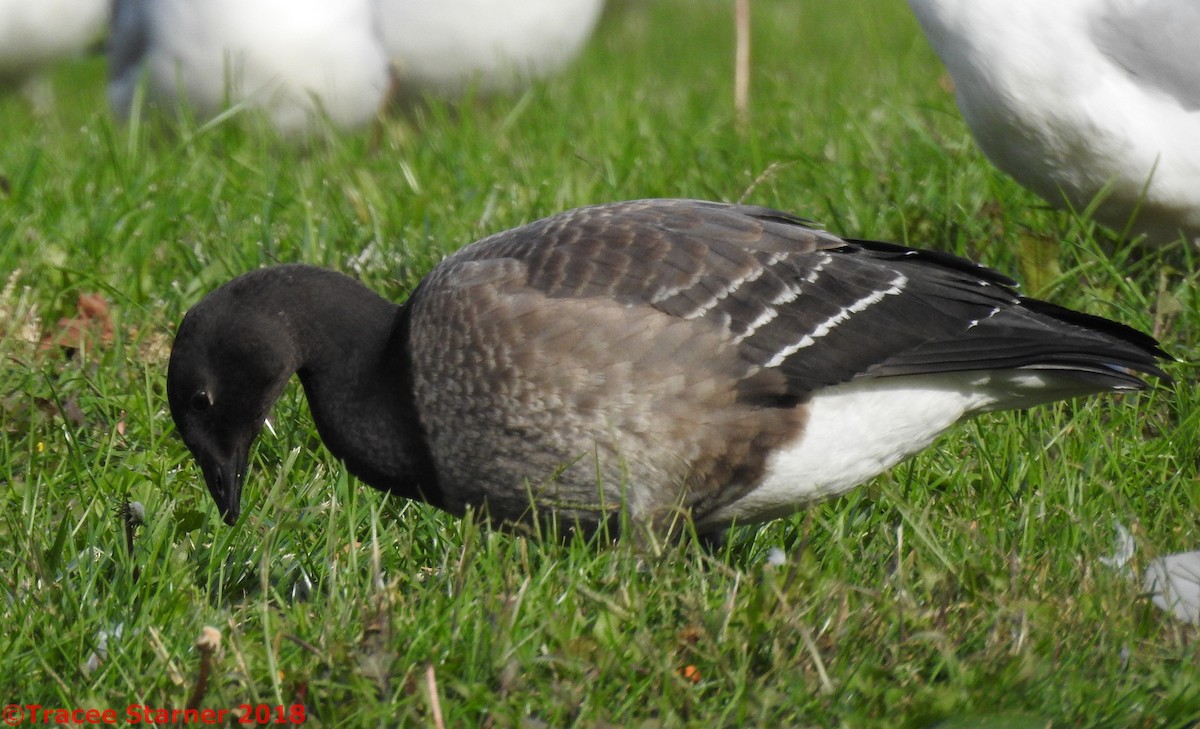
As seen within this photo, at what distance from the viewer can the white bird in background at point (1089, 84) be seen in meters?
4.31

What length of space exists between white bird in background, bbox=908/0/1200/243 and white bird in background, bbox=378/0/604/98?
3457 mm

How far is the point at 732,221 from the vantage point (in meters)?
3.62

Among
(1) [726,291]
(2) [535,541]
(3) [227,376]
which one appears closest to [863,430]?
(1) [726,291]

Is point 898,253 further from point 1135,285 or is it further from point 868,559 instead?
point 1135,285

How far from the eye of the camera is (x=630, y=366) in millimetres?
3254

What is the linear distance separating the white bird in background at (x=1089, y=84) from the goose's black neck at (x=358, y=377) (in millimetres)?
1931

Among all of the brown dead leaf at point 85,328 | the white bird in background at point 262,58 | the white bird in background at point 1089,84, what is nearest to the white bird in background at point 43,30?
the white bird in background at point 262,58

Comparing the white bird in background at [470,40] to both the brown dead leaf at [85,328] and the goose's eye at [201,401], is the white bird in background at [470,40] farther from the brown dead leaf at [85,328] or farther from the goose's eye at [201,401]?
the goose's eye at [201,401]

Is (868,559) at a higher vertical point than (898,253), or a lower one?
lower

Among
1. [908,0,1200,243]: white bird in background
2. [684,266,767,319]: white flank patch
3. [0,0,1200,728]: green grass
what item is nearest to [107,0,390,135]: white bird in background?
[0,0,1200,728]: green grass

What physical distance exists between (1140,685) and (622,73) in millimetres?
6359

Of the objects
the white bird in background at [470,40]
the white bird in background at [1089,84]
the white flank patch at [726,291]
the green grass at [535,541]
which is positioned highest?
the white bird in background at [1089,84]

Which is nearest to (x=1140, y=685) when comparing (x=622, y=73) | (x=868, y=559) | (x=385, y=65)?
(x=868, y=559)

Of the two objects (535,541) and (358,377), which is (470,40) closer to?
(358,377)
